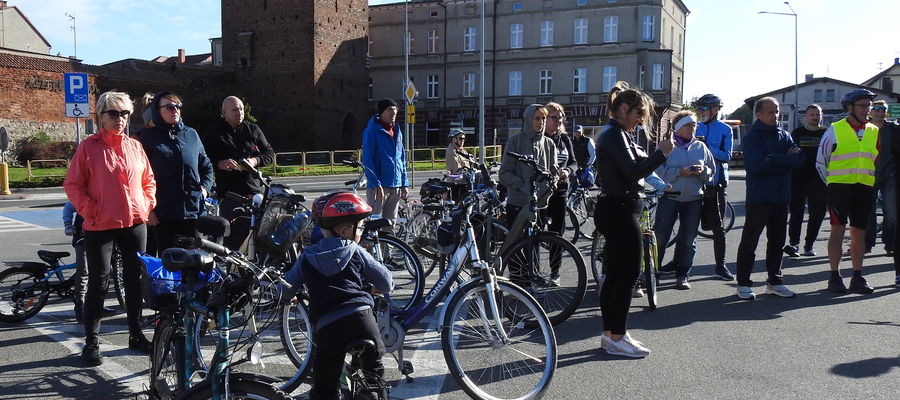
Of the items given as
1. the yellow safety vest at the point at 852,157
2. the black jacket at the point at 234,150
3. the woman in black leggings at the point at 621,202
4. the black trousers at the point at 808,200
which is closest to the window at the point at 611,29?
the black trousers at the point at 808,200

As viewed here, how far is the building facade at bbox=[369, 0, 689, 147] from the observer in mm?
49906

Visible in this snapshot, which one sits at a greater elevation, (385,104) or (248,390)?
(385,104)

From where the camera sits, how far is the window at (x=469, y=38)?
2191 inches

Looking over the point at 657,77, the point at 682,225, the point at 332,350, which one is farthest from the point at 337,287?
the point at 657,77

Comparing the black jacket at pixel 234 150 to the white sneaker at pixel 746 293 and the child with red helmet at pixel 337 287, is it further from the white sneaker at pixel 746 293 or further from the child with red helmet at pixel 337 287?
the white sneaker at pixel 746 293

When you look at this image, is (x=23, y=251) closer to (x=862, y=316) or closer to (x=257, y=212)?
(x=257, y=212)

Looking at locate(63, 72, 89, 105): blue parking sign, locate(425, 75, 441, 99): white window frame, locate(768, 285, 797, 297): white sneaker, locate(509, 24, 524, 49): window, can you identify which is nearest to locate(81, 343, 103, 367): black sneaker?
locate(768, 285, 797, 297): white sneaker

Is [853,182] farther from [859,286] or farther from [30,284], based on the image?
[30,284]

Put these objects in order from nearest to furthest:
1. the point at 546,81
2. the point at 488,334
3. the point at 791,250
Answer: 1. the point at 488,334
2. the point at 791,250
3. the point at 546,81

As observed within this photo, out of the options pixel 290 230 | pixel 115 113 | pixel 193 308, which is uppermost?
pixel 115 113

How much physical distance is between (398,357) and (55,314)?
12.9 ft

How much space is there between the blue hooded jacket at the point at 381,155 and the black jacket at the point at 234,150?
5.06 feet

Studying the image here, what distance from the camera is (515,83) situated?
54500 mm

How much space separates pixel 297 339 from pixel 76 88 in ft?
50.1
